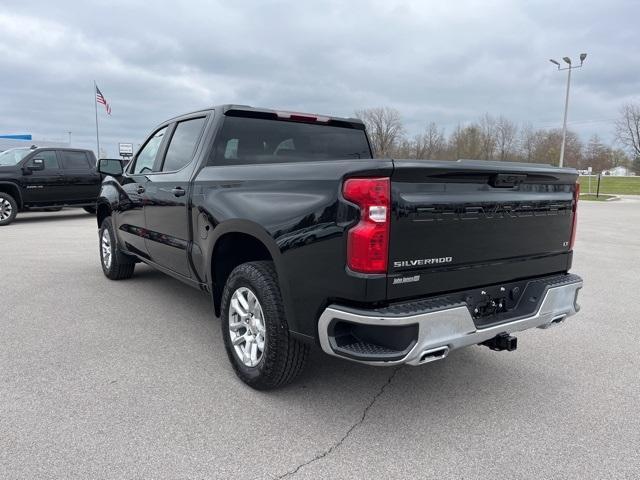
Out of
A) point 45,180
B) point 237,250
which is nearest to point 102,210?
point 237,250

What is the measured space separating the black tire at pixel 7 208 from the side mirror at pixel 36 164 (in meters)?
0.87

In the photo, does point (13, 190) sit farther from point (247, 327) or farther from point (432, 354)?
point (432, 354)

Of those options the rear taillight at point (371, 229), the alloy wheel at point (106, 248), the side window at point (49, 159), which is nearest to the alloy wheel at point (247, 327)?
the rear taillight at point (371, 229)

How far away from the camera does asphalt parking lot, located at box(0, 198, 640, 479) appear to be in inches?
98.0

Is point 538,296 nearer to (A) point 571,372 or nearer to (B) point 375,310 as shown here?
→ (A) point 571,372

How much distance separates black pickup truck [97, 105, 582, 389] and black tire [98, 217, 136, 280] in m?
2.21

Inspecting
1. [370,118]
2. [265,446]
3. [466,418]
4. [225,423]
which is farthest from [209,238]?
[370,118]

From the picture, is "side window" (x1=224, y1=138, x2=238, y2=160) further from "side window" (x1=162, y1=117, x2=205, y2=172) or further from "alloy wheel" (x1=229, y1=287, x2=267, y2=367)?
"alloy wheel" (x1=229, y1=287, x2=267, y2=367)

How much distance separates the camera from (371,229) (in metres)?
2.41

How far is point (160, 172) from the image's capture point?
15.1 feet

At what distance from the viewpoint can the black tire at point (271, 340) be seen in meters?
2.93

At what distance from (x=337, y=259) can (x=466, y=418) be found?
1327mm

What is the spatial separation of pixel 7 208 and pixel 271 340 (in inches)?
473

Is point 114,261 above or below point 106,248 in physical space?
below
